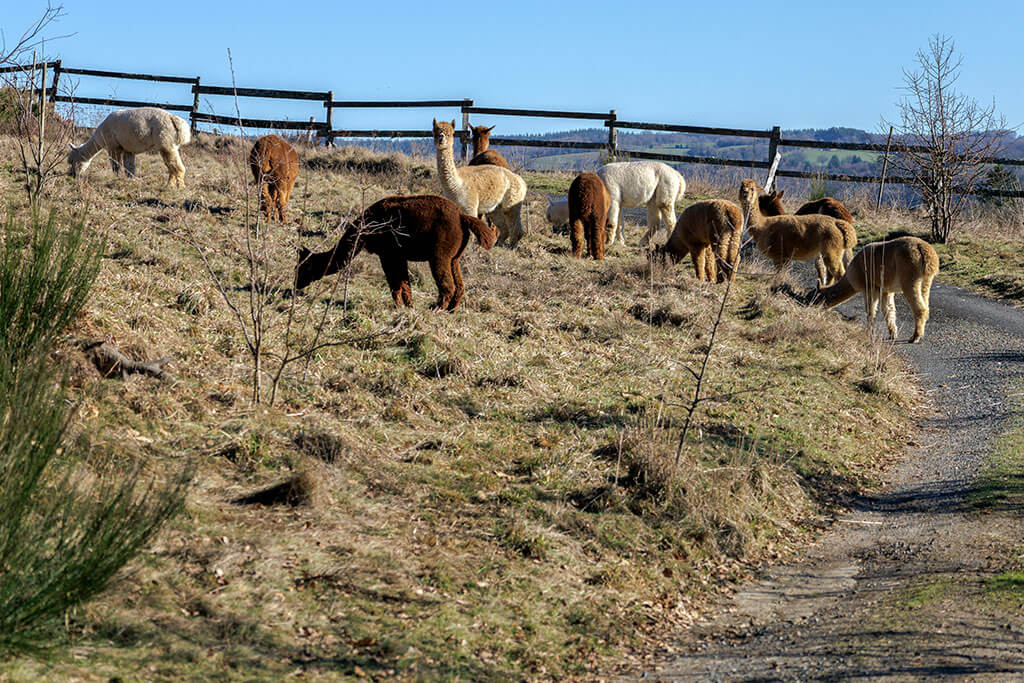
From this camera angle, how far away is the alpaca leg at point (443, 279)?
1040 cm

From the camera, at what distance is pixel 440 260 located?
10352 mm

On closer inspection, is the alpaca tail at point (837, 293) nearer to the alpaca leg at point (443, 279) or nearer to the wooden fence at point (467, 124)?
the alpaca leg at point (443, 279)

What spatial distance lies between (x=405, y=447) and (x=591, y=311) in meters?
5.50

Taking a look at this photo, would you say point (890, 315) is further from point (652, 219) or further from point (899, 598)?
point (899, 598)

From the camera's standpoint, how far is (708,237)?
1484cm

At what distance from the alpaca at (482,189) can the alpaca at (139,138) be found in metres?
4.11

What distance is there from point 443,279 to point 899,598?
5.78 meters

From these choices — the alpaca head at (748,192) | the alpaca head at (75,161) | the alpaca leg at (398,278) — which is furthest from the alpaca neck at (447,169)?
the alpaca head at (75,161)

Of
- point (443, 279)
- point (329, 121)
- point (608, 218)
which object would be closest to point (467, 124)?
point (329, 121)

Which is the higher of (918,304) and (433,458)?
(918,304)

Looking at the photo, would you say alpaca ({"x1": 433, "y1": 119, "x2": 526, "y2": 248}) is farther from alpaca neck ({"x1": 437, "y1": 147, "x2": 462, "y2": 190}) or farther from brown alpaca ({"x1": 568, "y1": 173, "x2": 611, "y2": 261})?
brown alpaca ({"x1": 568, "y1": 173, "x2": 611, "y2": 261})

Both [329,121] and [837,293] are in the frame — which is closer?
[837,293]

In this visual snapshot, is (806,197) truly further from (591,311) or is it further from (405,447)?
(405,447)

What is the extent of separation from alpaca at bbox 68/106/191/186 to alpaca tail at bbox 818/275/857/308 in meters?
9.62
